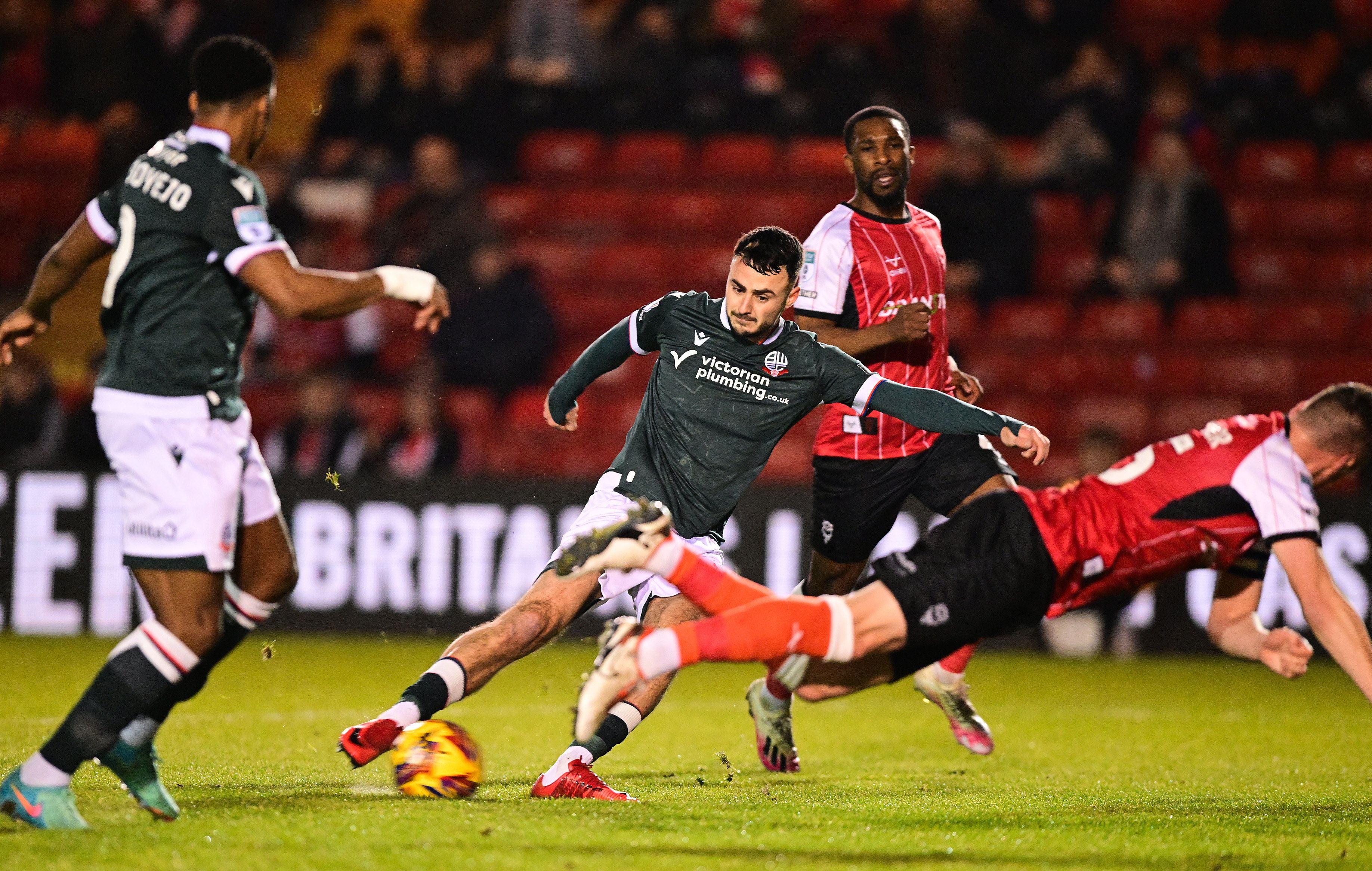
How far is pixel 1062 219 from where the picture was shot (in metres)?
14.0

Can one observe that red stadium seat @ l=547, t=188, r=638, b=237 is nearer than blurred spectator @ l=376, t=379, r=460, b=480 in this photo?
No

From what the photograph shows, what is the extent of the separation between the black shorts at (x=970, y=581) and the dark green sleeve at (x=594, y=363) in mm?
1504

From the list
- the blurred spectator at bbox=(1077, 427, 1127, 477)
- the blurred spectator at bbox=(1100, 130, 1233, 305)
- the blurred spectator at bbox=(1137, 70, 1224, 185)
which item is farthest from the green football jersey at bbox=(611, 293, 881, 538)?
the blurred spectator at bbox=(1137, 70, 1224, 185)

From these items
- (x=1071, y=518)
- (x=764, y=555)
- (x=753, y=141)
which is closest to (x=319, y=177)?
(x=753, y=141)

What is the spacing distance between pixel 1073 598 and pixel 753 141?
32.5 ft

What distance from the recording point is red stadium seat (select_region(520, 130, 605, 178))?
47.3ft

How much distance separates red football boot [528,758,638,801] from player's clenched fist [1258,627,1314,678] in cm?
204

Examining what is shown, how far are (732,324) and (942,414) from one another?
821 mm

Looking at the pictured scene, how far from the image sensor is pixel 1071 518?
15.7ft

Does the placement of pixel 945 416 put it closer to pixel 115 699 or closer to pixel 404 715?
pixel 404 715

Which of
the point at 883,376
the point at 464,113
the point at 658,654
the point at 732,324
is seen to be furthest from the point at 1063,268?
the point at 658,654

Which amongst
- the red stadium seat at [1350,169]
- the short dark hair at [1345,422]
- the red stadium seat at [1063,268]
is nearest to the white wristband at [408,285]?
the short dark hair at [1345,422]

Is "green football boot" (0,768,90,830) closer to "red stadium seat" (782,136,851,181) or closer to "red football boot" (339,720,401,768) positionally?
"red football boot" (339,720,401,768)

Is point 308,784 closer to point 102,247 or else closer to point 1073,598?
point 102,247
